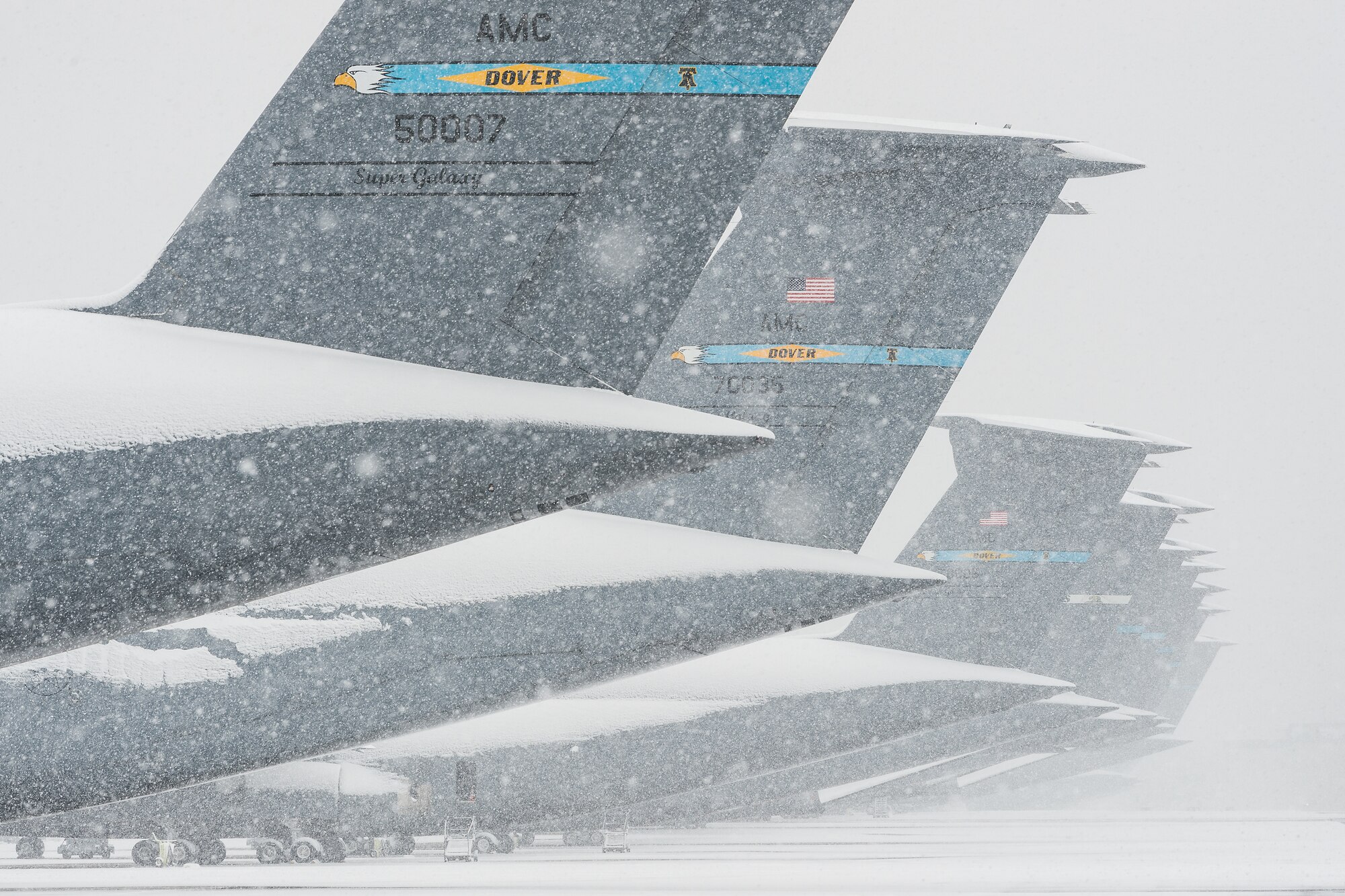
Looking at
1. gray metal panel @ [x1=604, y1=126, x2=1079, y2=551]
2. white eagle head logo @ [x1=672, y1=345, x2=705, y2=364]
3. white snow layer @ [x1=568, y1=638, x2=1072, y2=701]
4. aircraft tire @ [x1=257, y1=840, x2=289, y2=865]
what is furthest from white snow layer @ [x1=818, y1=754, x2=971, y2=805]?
white eagle head logo @ [x1=672, y1=345, x2=705, y2=364]

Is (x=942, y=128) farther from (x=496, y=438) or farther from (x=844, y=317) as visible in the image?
(x=496, y=438)

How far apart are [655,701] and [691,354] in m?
3.98

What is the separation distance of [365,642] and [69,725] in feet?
5.88

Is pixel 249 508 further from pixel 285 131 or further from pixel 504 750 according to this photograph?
pixel 504 750

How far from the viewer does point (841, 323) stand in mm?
11461

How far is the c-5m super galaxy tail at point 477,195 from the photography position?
5.18 m

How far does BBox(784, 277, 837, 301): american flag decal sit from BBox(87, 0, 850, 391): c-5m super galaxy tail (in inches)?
223

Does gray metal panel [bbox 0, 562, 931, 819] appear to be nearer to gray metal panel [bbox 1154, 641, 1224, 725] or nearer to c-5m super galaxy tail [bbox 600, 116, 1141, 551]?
c-5m super galaxy tail [bbox 600, 116, 1141, 551]

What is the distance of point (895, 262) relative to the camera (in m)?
11.4

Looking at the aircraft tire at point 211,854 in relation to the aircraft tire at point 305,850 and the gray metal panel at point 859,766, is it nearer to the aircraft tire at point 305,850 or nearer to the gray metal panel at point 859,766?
the aircraft tire at point 305,850

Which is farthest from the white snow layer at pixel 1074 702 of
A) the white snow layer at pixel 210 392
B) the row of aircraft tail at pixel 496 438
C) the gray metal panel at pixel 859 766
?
the white snow layer at pixel 210 392

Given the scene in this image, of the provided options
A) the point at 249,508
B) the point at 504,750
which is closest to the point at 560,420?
the point at 249,508

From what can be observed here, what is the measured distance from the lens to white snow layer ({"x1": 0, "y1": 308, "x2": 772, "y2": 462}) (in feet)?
14.4

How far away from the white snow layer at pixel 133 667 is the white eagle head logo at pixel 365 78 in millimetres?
4282
